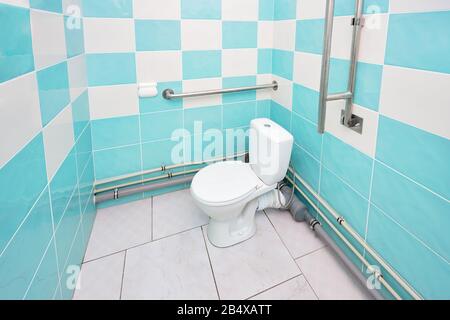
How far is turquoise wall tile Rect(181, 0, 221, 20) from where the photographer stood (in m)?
→ 1.64

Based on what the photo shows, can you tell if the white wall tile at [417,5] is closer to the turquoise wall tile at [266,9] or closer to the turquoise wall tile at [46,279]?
the turquoise wall tile at [266,9]

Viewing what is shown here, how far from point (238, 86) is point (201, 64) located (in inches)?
11.2

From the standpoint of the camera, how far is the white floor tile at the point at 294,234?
1519 mm

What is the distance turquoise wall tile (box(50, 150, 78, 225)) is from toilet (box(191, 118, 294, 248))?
539mm

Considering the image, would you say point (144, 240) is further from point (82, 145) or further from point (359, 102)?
point (359, 102)

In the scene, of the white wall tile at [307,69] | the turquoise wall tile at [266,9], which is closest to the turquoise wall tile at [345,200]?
the white wall tile at [307,69]

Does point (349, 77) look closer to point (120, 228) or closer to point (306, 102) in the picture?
point (306, 102)

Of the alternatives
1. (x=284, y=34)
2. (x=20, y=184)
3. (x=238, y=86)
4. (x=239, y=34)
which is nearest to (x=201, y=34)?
(x=239, y=34)

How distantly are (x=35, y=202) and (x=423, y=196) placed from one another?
1.24m

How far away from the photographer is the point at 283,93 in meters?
1.85

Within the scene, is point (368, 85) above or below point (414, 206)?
above

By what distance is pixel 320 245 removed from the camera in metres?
1.54

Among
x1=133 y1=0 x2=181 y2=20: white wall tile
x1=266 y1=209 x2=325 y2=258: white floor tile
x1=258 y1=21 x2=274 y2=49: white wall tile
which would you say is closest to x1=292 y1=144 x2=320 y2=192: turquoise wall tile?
x1=266 y1=209 x2=325 y2=258: white floor tile
